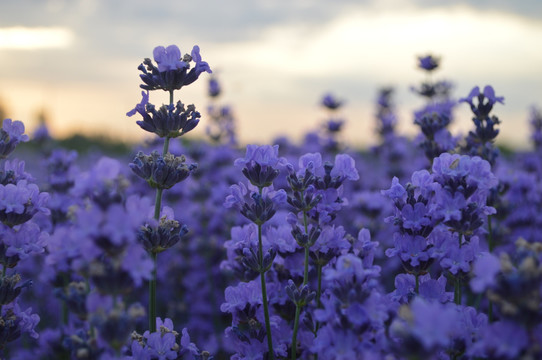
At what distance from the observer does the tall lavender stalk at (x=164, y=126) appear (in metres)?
2.44

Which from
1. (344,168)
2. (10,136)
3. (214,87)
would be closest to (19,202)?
(10,136)

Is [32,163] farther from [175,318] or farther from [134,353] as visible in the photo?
[134,353]

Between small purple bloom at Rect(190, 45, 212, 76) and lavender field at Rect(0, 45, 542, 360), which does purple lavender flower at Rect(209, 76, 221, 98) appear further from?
small purple bloom at Rect(190, 45, 212, 76)

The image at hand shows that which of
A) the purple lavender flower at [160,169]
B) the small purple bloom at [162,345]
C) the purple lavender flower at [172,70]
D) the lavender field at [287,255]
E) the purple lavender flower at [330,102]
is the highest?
the purple lavender flower at [330,102]

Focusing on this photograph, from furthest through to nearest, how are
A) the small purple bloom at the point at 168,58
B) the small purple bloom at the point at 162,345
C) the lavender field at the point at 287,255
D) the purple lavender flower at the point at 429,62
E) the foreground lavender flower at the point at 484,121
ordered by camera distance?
1. the purple lavender flower at the point at 429,62
2. the foreground lavender flower at the point at 484,121
3. the small purple bloom at the point at 168,58
4. the small purple bloom at the point at 162,345
5. the lavender field at the point at 287,255

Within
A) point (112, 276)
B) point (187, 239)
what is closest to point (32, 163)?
point (187, 239)

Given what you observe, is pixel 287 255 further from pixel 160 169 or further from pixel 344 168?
pixel 160 169

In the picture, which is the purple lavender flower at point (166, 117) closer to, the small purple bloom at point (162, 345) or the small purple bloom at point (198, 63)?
the small purple bloom at point (198, 63)

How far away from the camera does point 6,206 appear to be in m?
2.33

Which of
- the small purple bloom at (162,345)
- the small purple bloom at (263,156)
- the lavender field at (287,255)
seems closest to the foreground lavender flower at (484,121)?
the lavender field at (287,255)

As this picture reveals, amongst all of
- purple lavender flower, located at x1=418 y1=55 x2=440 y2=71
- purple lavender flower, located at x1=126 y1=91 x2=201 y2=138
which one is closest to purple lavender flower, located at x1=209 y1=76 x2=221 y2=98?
purple lavender flower, located at x1=418 y1=55 x2=440 y2=71

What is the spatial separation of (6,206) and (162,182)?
0.67 m

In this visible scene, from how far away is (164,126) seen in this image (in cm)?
256

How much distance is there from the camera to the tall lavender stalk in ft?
8.00
